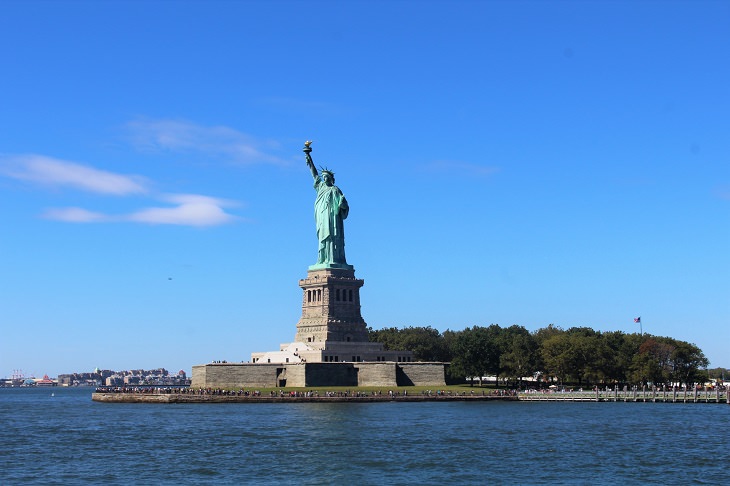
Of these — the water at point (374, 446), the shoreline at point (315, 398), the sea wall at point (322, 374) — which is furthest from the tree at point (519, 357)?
the water at point (374, 446)

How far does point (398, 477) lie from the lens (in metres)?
50.5

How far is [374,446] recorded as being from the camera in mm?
62562

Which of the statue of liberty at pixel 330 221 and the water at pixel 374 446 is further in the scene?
the statue of liberty at pixel 330 221

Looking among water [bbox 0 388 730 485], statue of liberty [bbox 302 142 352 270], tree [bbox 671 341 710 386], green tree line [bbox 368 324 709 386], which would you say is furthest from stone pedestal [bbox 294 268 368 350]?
tree [bbox 671 341 710 386]

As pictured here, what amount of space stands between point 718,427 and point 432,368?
49.0 metres

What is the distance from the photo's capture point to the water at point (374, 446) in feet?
169

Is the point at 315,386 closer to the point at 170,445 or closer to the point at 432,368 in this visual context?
the point at 432,368

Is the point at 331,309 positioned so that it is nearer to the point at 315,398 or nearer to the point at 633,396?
the point at 315,398

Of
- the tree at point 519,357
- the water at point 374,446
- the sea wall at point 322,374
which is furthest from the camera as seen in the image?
the tree at point 519,357

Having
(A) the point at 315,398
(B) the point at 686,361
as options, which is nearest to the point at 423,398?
(A) the point at 315,398

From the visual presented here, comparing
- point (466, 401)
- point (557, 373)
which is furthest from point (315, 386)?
point (557, 373)

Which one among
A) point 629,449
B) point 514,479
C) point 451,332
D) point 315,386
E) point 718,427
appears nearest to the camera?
point 514,479

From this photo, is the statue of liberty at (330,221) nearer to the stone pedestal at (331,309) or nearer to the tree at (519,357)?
the stone pedestal at (331,309)

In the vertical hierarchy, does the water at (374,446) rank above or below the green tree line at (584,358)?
below
